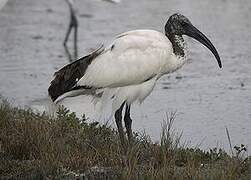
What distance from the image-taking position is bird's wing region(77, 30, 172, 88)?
700 centimetres

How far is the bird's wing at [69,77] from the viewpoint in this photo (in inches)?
277

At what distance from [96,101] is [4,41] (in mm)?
6414

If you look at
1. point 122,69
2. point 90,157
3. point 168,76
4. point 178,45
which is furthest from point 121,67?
point 168,76

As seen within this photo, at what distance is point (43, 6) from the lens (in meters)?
17.0

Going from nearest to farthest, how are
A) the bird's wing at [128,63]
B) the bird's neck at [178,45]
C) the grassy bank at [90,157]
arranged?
1. the grassy bank at [90,157]
2. the bird's wing at [128,63]
3. the bird's neck at [178,45]

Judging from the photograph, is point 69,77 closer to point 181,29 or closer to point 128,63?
point 128,63

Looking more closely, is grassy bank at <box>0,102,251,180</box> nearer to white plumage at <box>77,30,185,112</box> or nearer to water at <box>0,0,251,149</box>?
white plumage at <box>77,30,185,112</box>

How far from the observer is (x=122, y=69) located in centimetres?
702

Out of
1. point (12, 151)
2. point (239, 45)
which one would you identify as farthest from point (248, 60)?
point (12, 151)

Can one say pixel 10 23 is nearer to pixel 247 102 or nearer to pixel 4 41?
pixel 4 41

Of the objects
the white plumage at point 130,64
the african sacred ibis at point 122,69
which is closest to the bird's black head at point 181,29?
the african sacred ibis at point 122,69

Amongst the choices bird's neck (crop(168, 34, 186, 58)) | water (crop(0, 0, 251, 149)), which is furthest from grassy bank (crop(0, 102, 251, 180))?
water (crop(0, 0, 251, 149))

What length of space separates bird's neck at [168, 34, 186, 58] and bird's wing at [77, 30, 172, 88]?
7.3 inches

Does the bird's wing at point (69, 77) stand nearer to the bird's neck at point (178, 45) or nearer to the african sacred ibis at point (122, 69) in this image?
the african sacred ibis at point (122, 69)
